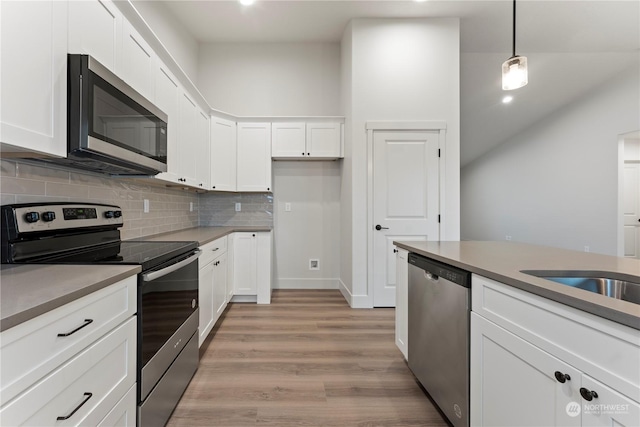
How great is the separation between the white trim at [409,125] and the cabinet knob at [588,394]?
9.50 feet

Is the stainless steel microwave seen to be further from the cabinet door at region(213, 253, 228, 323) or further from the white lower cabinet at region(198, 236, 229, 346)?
the cabinet door at region(213, 253, 228, 323)

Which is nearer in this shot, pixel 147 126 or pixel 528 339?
pixel 528 339

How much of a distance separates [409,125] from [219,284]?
8.84ft

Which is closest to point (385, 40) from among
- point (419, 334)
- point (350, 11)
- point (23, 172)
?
point (350, 11)

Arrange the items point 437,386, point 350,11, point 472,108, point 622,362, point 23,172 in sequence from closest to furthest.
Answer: point 622,362 < point 23,172 < point 437,386 < point 350,11 < point 472,108

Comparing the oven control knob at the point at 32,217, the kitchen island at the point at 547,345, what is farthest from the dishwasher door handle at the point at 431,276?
the oven control knob at the point at 32,217

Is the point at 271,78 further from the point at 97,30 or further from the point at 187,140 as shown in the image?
the point at 97,30

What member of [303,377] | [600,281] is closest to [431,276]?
[600,281]

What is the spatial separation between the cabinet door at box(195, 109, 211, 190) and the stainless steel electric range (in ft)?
4.36

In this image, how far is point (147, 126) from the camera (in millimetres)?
1727

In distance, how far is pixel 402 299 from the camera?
1.98m

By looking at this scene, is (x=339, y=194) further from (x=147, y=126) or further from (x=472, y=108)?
(x=472, y=108)

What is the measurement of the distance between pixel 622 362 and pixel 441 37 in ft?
11.8

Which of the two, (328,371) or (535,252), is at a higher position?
(535,252)
